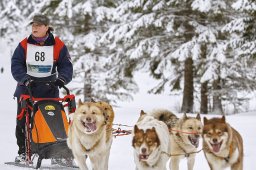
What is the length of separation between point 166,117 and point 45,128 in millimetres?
1766

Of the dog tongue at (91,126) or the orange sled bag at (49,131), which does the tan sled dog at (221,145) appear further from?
the orange sled bag at (49,131)

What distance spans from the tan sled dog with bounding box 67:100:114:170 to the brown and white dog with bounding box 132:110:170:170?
539 millimetres

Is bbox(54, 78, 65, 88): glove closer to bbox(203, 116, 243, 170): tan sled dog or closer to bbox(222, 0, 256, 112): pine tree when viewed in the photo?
bbox(203, 116, 243, 170): tan sled dog

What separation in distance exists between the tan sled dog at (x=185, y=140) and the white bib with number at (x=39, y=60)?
6.74ft

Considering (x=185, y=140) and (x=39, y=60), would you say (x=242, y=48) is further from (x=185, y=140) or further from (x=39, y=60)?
(x=39, y=60)

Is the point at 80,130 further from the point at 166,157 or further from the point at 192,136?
the point at 192,136

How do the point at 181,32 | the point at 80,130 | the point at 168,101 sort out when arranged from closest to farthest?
1. the point at 80,130
2. the point at 181,32
3. the point at 168,101

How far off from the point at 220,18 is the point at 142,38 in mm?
2894

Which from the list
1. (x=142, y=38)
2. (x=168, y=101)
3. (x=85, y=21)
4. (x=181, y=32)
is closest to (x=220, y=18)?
(x=181, y=32)

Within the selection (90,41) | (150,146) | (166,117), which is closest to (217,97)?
(90,41)

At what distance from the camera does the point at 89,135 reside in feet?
19.5

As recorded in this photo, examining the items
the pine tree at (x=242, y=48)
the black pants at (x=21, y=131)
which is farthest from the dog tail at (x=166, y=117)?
the pine tree at (x=242, y=48)

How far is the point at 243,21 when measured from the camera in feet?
47.6

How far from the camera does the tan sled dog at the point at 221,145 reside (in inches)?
213
